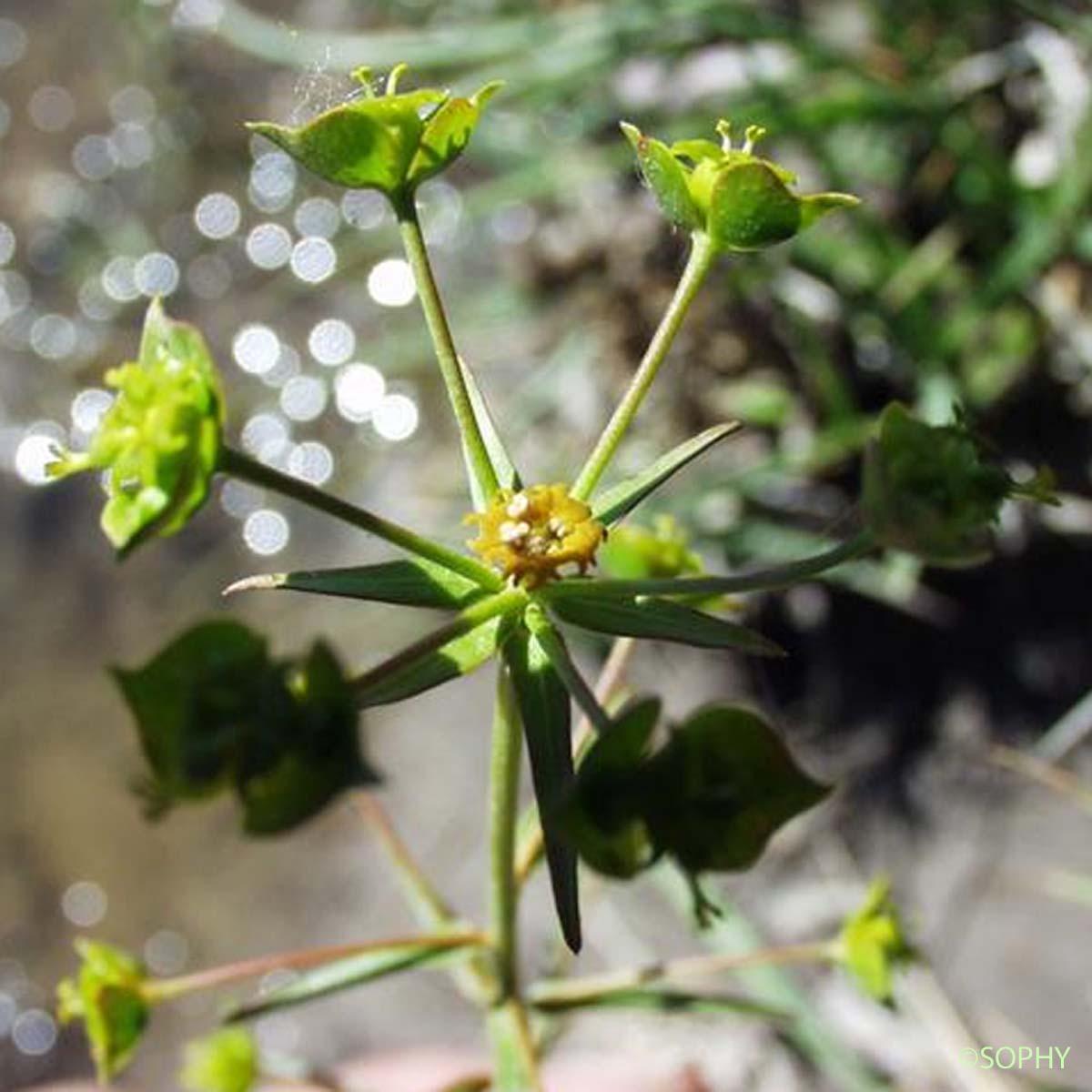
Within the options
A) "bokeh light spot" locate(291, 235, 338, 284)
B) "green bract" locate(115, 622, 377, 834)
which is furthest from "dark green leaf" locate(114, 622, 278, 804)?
"bokeh light spot" locate(291, 235, 338, 284)

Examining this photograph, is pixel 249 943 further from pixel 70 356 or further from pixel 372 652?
pixel 70 356

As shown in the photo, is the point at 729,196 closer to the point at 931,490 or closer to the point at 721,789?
the point at 931,490

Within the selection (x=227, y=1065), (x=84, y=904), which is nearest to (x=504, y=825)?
(x=227, y=1065)

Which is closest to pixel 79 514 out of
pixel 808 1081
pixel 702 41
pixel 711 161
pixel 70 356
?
pixel 70 356

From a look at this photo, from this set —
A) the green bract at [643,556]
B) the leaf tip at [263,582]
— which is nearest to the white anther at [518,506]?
the leaf tip at [263,582]

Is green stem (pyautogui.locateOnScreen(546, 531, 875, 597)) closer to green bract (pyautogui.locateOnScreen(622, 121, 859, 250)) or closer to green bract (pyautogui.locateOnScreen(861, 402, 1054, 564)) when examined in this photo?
green bract (pyautogui.locateOnScreen(861, 402, 1054, 564))

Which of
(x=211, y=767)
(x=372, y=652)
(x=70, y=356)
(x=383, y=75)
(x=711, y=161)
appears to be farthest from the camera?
(x=70, y=356)

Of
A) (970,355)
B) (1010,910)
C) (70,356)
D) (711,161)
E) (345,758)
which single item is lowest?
(1010,910)
